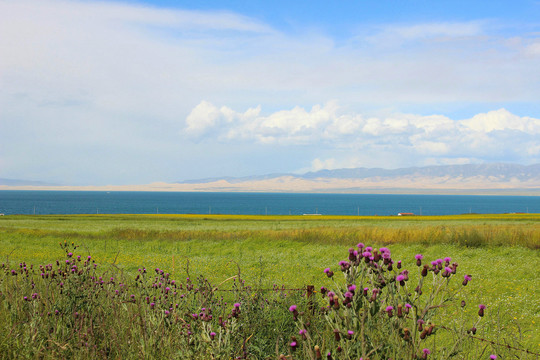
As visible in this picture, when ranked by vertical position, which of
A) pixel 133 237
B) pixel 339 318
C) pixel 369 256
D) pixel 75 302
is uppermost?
pixel 369 256

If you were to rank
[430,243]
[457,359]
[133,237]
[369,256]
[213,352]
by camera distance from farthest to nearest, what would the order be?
[133,237] → [430,243] → [457,359] → [213,352] → [369,256]

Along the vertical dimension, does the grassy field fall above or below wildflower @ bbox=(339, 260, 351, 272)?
below

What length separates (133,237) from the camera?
3044cm

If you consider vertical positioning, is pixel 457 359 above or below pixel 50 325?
below

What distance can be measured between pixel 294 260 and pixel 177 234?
1303 centimetres

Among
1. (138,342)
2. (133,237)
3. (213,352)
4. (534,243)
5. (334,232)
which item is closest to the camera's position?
(213,352)

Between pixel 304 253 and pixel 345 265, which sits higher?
pixel 345 265

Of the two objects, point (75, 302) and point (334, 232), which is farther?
point (334, 232)

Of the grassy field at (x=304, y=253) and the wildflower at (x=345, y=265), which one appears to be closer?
the wildflower at (x=345, y=265)

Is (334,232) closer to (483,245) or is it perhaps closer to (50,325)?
(483,245)

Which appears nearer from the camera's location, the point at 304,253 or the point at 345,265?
the point at 345,265

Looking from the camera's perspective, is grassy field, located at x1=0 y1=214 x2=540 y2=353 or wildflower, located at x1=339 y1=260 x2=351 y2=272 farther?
grassy field, located at x1=0 y1=214 x2=540 y2=353

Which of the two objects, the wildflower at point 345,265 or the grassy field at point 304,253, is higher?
the wildflower at point 345,265

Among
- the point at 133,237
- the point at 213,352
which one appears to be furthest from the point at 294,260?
the point at 213,352
